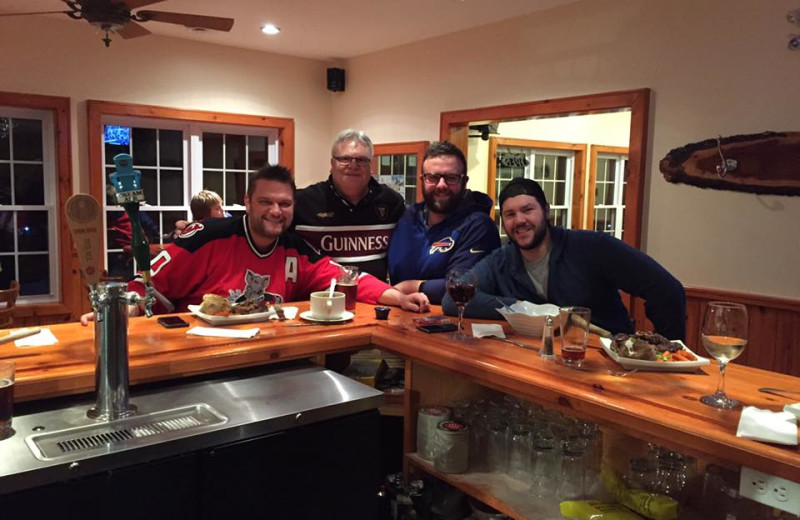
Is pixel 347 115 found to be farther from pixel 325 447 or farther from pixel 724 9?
pixel 325 447

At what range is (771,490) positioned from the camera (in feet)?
3.51

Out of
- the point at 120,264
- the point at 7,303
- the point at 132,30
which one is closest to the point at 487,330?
the point at 132,30

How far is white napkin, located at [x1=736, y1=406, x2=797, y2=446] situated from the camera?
3.59ft

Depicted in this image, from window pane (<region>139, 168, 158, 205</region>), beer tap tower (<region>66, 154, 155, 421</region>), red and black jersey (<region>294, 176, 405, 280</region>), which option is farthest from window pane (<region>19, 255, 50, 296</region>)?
beer tap tower (<region>66, 154, 155, 421</region>)

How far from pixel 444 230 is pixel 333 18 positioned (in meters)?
2.66

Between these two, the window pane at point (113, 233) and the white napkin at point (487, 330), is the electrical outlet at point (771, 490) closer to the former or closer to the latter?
the white napkin at point (487, 330)

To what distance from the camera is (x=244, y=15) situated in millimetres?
4695

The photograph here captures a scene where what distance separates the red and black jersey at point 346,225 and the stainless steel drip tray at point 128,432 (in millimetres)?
1519

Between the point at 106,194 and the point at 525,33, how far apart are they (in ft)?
11.7

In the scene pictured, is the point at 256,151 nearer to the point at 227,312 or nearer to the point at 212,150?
the point at 212,150

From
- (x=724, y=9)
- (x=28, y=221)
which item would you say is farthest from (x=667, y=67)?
(x=28, y=221)

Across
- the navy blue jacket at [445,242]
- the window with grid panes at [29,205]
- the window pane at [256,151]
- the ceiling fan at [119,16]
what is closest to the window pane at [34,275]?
the window with grid panes at [29,205]

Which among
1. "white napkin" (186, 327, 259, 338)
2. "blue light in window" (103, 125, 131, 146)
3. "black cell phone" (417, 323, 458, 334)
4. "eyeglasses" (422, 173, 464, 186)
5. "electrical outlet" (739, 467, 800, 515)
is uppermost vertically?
"blue light in window" (103, 125, 131, 146)

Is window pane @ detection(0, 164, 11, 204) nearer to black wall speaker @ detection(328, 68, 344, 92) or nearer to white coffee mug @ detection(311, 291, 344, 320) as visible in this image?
black wall speaker @ detection(328, 68, 344, 92)
